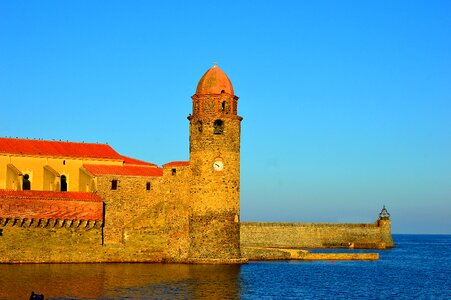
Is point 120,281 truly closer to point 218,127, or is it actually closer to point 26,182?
point 218,127

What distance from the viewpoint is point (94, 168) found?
4419 cm

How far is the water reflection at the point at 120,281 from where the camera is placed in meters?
28.8

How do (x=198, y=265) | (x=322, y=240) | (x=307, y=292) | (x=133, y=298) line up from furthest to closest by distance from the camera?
(x=322, y=240) → (x=198, y=265) → (x=307, y=292) → (x=133, y=298)

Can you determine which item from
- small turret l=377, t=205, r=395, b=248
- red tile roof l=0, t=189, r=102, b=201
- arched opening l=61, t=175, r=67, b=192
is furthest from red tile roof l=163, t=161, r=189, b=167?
small turret l=377, t=205, r=395, b=248

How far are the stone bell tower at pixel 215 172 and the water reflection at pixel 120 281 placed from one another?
5.39ft

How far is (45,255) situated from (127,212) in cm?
571

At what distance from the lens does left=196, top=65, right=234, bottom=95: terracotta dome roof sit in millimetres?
43188

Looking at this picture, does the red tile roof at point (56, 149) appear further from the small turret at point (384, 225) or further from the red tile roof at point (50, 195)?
the small turret at point (384, 225)

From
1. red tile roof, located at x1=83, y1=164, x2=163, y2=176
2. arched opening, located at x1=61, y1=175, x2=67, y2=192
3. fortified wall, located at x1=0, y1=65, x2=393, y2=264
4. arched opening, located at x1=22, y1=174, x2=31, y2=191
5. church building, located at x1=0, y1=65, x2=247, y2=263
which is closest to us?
fortified wall, located at x1=0, y1=65, x2=393, y2=264

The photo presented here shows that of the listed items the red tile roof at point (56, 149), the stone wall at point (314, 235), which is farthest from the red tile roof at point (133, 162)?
the stone wall at point (314, 235)

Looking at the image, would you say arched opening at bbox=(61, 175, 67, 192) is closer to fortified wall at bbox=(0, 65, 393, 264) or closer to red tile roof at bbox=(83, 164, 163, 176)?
fortified wall at bbox=(0, 65, 393, 264)

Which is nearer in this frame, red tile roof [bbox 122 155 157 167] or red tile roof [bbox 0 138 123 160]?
red tile roof [bbox 0 138 123 160]

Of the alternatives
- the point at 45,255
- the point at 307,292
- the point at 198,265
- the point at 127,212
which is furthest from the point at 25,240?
the point at 307,292

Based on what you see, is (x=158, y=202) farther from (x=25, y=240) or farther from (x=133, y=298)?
(x=133, y=298)
